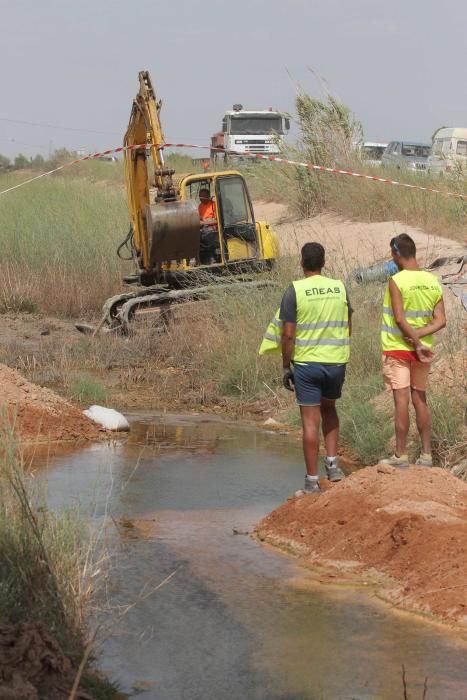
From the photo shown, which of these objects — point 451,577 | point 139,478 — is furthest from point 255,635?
point 139,478

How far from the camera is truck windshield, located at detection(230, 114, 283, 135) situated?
39.8 m

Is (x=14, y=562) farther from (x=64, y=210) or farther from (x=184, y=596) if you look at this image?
(x=64, y=210)

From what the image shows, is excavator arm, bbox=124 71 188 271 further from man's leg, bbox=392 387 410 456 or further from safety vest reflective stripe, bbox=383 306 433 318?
man's leg, bbox=392 387 410 456

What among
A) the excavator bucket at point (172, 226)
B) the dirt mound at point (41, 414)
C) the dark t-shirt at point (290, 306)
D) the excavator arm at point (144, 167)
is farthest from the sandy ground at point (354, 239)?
the dark t-shirt at point (290, 306)

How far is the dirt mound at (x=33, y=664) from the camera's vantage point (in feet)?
17.2

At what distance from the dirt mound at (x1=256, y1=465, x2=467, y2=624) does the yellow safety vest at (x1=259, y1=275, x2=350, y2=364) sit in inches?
37.7

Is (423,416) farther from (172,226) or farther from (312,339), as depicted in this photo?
(172,226)

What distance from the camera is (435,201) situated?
24.8 meters

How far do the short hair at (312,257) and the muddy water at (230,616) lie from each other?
6.66 ft

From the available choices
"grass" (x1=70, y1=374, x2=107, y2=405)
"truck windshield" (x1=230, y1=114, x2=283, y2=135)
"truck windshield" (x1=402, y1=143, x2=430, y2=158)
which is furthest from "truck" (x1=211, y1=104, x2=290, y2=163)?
"grass" (x1=70, y1=374, x2=107, y2=405)

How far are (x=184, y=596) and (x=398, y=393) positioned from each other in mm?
2924

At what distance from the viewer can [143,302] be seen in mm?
19609

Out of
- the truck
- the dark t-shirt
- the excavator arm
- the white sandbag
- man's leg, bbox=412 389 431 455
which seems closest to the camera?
the dark t-shirt

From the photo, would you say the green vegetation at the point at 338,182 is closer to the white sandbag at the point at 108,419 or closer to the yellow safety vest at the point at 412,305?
the white sandbag at the point at 108,419
